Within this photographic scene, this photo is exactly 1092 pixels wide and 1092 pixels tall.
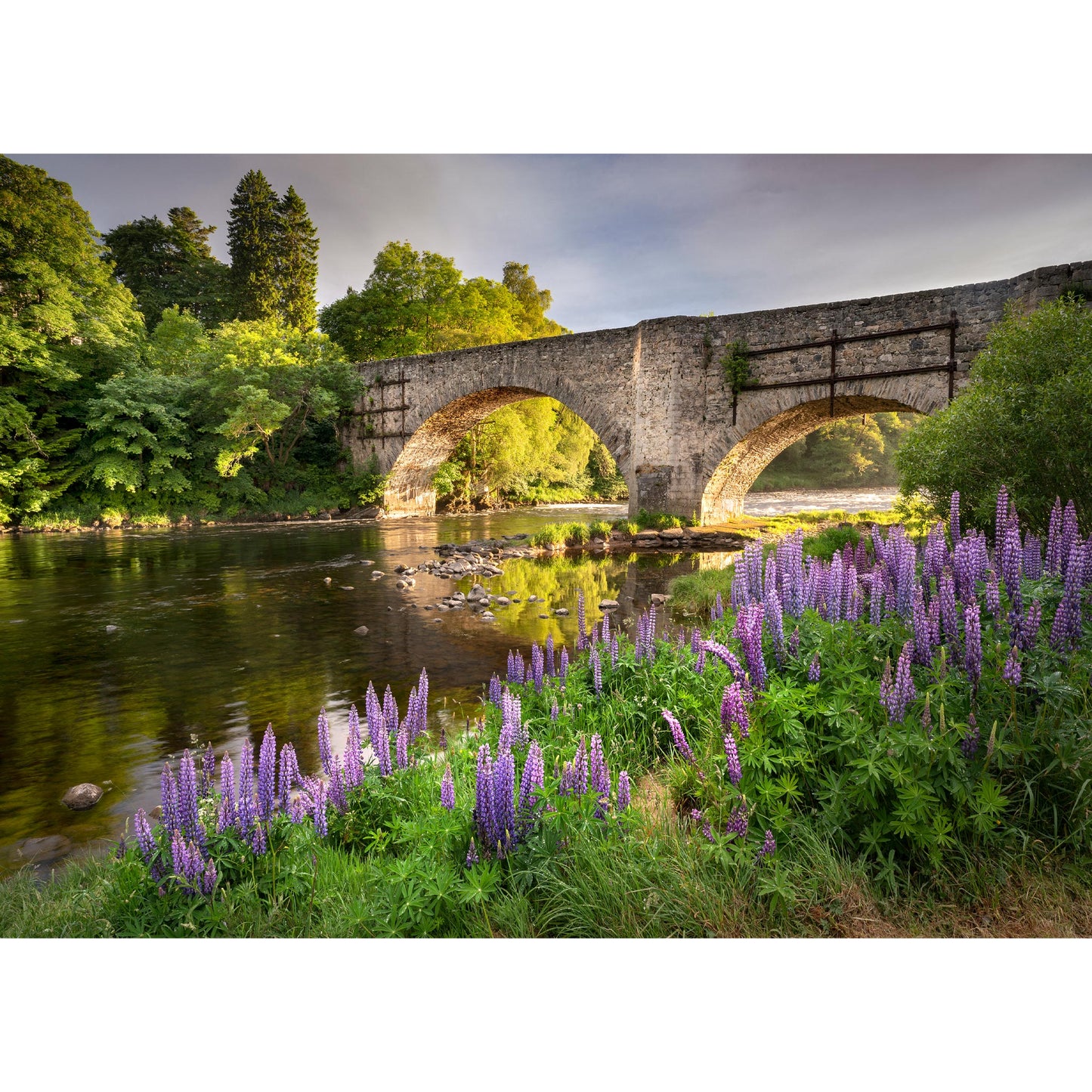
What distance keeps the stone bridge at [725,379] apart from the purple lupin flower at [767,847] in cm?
1154

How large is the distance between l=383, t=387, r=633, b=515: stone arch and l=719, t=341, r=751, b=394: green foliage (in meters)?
6.85

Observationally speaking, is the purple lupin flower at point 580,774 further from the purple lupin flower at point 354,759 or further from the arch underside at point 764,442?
the arch underside at point 764,442

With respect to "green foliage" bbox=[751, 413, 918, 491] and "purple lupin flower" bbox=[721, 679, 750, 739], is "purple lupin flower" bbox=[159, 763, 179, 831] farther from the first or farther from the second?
→ "green foliage" bbox=[751, 413, 918, 491]

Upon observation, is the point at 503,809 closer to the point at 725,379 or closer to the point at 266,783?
the point at 266,783

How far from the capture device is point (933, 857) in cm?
191

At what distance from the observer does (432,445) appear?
25891 millimetres

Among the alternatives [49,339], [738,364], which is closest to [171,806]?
[738,364]

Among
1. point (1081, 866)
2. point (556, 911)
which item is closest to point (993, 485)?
point (1081, 866)

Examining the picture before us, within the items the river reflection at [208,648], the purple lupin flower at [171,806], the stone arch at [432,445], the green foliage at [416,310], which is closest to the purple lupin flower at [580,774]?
the purple lupin flower at [171,806]

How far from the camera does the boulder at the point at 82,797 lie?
375cm

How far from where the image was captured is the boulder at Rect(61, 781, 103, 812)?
3746 mm

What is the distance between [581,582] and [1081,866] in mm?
9287

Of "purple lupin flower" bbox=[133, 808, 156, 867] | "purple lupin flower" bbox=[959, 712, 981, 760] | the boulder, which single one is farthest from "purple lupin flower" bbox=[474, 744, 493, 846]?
the boulder

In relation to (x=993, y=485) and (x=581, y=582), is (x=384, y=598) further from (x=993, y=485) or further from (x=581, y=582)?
(x=993, y=485)
